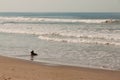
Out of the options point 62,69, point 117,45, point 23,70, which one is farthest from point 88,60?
point 117,45

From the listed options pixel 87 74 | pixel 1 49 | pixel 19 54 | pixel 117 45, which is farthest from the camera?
pixel 117 45

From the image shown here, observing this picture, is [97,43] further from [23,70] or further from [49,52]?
[23,70]

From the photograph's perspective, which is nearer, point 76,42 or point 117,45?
point 117,45

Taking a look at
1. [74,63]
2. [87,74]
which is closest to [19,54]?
[74,63]

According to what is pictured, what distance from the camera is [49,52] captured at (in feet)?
50.6

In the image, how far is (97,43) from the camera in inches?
771

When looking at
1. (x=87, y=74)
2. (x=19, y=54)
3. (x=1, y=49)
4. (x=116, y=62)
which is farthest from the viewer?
(x=1, y=49)

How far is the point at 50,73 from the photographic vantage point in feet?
33.0

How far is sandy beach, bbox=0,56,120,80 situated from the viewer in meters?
9.24

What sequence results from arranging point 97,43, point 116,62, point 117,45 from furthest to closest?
point 97,43 < point 117,45 < point 116,62

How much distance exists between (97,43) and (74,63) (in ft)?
24.3

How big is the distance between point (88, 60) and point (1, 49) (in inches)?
229

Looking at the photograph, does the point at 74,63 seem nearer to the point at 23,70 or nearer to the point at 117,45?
the point at 23,70

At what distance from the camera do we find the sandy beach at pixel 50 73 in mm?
9242
